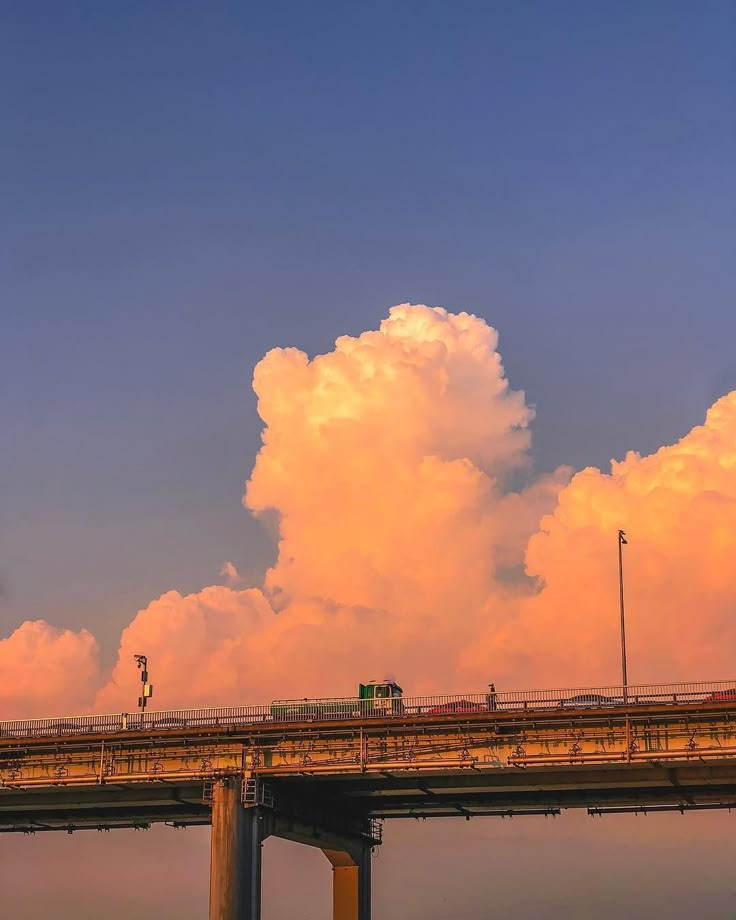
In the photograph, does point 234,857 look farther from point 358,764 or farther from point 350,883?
point 350,883

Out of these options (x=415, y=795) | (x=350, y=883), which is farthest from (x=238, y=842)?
(x=350, y=883)

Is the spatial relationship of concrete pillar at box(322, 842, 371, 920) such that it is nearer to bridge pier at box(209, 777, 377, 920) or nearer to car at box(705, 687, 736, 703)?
bridge pier at box(209, 777, 377, 920)

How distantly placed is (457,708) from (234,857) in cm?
1904

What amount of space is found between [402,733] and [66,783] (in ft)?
87.2

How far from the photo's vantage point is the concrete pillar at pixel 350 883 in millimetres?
110938

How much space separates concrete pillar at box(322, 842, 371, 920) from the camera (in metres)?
111

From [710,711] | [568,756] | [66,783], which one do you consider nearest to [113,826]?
[66,783]

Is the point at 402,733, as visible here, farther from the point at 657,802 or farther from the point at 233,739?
the point at 657,802

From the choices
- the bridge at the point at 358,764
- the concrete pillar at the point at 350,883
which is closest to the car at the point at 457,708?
the bridge at the point at 358,764

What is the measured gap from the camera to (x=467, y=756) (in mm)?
89500

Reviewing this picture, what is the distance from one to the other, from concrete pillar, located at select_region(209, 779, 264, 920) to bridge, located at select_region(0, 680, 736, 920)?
0.32ft

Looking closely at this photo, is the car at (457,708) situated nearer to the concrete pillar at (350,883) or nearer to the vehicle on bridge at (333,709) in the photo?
the vehicle on bridge at (333,709)

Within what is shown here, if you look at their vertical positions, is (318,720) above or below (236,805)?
above

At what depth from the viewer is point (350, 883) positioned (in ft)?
368
